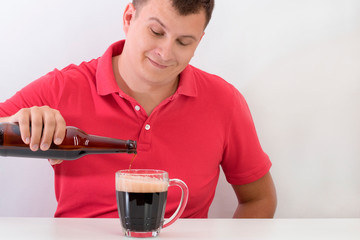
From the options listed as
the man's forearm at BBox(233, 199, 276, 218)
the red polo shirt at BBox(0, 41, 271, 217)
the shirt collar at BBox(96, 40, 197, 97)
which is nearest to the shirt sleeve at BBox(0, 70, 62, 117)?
the red polo shirt at BBox(0, 41, 271, 217)

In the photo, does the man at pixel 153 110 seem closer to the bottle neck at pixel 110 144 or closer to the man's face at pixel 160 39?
the man's face at pixel 160 39

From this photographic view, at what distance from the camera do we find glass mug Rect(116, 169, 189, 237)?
1.00m

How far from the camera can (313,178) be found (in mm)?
1896

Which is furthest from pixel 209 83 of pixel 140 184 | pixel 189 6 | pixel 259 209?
pixel 140 184

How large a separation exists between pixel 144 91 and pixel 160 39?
0.69 ft

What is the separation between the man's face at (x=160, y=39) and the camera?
4.48ft

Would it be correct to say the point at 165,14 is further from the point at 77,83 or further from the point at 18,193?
the point at 18,193

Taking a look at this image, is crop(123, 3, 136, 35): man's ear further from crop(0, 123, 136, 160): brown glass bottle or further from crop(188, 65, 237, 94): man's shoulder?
crop(0, 123, 136, 160): brown glass bottle

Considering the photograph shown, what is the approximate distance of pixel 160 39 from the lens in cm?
140

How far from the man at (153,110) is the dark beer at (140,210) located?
0.45 metres

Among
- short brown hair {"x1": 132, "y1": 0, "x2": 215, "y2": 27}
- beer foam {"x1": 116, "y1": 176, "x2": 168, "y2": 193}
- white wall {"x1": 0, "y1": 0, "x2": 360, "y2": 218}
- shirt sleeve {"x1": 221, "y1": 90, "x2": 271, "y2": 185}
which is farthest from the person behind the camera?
white wall {"x1": 0, "y1": 0, "x2": 360, "y2": 218}

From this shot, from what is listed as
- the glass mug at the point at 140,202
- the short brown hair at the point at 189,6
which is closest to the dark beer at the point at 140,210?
the glass mug at the point at 140,202

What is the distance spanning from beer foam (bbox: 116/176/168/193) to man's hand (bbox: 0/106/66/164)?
0.56 feet

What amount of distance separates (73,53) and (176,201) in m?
0.69
